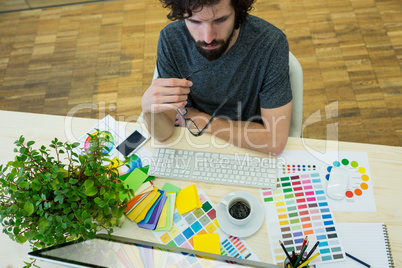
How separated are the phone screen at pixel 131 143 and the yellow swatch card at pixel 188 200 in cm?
27

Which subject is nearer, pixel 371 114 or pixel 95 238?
pixel 95 238

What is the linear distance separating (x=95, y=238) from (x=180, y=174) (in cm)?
38

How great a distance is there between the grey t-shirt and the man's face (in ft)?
0.16

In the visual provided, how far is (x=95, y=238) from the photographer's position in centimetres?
110

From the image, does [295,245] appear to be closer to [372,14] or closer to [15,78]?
[372,14]

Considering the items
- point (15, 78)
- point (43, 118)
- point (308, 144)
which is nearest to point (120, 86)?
point (15, 78)

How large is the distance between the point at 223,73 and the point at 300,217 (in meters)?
0.63

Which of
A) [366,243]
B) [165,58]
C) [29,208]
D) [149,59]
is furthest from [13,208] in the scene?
[149,59]

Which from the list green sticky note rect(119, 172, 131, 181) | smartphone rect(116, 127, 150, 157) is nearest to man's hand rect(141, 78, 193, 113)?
smartphone rect(116, 127, 150, 157)

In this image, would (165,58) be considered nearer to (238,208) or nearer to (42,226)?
(238,208)

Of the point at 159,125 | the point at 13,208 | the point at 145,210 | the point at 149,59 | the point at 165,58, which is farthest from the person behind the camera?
the point at 149,59

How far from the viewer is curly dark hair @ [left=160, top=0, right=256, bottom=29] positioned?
1.18 m

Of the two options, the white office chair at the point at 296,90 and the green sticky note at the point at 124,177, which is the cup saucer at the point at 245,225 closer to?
the green sticky note at the point at 124,177

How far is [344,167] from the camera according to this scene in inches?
50.6
